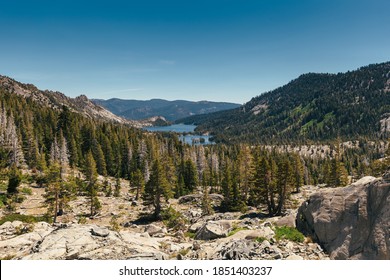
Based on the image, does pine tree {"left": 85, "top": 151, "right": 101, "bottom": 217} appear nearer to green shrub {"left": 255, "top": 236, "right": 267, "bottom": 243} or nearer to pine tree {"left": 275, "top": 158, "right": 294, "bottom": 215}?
pine tree {"left": 275, "top": 158, "right": 294, "bottom": 215}

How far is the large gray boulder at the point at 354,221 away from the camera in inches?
627

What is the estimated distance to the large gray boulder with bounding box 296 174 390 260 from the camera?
52.3 ft

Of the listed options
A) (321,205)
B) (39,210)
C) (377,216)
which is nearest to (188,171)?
(39,210)

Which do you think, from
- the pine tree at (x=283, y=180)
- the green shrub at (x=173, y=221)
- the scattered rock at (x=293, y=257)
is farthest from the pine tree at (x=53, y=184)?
the pine tree at (x=283, y=180)

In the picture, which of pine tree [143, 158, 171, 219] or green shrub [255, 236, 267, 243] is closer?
green shrub [255, 236, 267, 243]

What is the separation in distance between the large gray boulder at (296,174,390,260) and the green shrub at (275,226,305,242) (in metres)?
0.93

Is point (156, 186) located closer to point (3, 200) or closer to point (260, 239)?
point (3, 200)

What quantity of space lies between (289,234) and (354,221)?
5.89 metres

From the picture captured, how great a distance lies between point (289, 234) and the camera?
22.7 m

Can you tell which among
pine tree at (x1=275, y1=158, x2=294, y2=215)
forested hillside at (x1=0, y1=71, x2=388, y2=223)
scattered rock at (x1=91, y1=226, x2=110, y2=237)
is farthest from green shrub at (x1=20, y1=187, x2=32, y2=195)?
pine tree at (x1=275, y1=158, x2=294, y2=215)

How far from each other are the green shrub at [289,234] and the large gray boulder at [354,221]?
934 mm

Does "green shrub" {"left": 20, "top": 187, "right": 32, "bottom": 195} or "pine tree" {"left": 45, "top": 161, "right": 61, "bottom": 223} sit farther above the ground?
"pine tree" {"left": 45, "top": 161, "right": 61, "bottom": 223}

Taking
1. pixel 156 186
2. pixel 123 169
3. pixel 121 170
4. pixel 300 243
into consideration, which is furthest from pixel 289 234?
pixel 123 169
